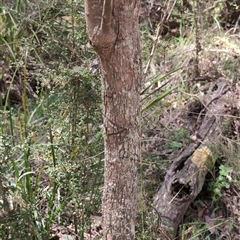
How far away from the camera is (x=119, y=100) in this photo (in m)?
1.52

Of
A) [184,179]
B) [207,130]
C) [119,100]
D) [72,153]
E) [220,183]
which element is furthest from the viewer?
[207,130]

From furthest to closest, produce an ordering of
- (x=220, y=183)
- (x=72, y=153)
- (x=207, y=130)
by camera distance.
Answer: (x=207, y=130)
(x=220, y=183)
(x=72, y=153)

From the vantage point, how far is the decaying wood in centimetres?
235

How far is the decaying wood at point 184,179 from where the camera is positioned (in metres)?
2.35

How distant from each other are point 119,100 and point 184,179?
1043 millimetres

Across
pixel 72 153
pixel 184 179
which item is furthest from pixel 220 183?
pixel 72 153

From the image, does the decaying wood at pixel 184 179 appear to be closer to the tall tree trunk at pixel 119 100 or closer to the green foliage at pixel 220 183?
the green foliage at pixel 220 183

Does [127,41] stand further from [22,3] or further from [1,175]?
[22,3]

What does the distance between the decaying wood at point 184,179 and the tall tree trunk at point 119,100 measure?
422 mm

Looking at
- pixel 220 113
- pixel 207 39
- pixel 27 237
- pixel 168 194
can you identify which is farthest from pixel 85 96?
pixel 207 39

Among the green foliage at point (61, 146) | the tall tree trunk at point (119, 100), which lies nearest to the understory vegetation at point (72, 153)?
the green foliage at point (61, 146)

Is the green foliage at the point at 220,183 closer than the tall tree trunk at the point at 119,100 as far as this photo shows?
No

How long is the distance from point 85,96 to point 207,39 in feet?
6.50

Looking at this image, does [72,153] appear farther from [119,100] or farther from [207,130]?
[207,130]
